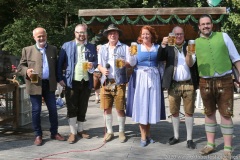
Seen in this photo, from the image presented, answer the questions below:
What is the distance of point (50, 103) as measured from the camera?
4883mm

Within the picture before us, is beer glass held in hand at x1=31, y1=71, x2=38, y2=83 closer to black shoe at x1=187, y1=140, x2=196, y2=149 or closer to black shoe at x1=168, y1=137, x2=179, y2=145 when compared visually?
black shoe at x1=168, y1=137, x2=179, y2=145

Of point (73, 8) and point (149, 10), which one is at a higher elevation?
point (73, 8)

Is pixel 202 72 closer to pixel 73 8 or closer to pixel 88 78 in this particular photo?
pixel 88 78

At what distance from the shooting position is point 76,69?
15.8 feet

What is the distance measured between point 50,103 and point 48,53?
0.78 m

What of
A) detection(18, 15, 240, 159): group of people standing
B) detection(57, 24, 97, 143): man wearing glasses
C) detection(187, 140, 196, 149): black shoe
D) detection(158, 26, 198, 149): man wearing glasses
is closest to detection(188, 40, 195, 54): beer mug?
detection(18, 15, 240, 159): group of people standing

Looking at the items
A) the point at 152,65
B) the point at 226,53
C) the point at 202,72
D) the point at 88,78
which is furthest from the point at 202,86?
the point at 88,78

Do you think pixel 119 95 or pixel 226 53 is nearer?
pixel 226 53

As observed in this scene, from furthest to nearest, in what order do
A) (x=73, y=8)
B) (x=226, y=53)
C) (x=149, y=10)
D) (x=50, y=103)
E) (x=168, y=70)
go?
(x=73, y=8) → (x=149, y=10) → (x=50, y=103) → (x=168, y=70) → (x=226, y=53)

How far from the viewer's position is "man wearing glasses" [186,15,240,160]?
3.98 metres

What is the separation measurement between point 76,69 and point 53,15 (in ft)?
44.7

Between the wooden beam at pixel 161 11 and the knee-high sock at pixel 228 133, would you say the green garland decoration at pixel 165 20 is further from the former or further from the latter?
the knee-high sock at pixel 228 133

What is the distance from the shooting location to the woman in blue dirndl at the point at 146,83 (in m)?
4.59

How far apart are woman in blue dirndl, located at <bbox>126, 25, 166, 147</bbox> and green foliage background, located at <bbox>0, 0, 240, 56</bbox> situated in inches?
418
